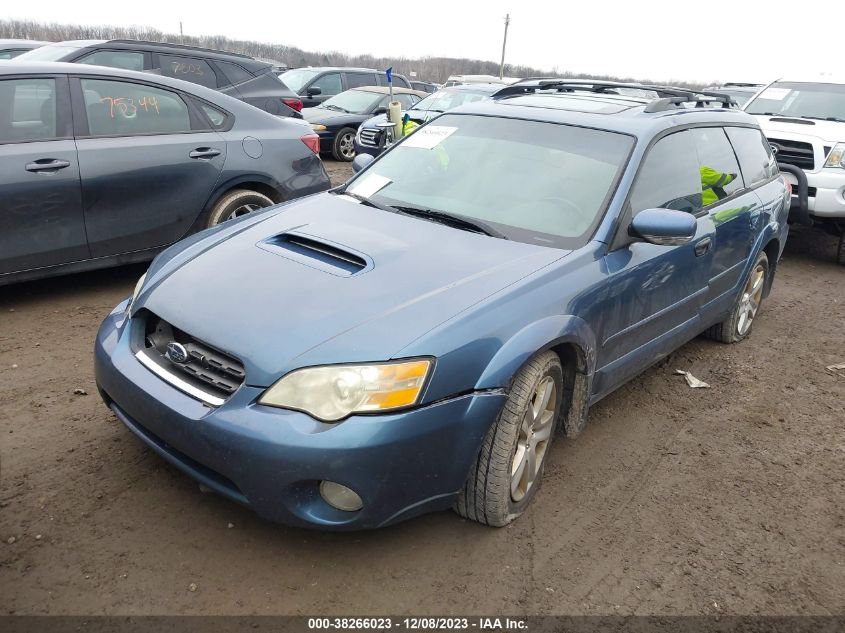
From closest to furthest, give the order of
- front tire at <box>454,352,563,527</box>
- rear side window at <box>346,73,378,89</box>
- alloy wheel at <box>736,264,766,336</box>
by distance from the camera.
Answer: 1. front tire at <box>454,352,563,527</box>
2. alloy wheel at <box>736,264,766,336</box>
3. rear side window at <box>346,73,378,89</box>

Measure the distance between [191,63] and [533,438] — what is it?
7061 mm

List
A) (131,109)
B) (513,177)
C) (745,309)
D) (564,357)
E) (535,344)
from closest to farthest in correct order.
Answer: (535,344) → (564,357) → (513,177) → (131,109) → (745,309)

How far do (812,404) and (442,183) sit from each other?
2.69m

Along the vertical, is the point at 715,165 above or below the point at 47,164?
above

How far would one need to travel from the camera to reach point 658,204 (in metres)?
3.60

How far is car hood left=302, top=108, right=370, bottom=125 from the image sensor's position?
1278 centimetres

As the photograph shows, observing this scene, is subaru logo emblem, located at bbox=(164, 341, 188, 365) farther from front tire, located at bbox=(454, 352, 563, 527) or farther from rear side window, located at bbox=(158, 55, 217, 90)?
rear side window, located at bbox=(158, 55, 217, 90)

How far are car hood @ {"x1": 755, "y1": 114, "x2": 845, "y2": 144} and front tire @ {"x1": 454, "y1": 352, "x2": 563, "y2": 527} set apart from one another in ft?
20.4

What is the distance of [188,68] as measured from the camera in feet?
27.1

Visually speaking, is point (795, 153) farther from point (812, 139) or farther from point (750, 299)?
point (750, 299)

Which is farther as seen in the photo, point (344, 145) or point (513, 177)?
point (344, 145)

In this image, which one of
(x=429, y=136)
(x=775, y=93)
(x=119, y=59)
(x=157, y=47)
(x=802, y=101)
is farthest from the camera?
(x=775, y=93)

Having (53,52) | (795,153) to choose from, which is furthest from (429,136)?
(795,153)

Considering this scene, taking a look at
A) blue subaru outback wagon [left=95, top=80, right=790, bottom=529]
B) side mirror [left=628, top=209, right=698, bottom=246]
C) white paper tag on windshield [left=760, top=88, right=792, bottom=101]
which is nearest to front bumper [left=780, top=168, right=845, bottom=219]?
Result: white paper tag on windshield [left=760, top=88, right=792, bottom=101]
